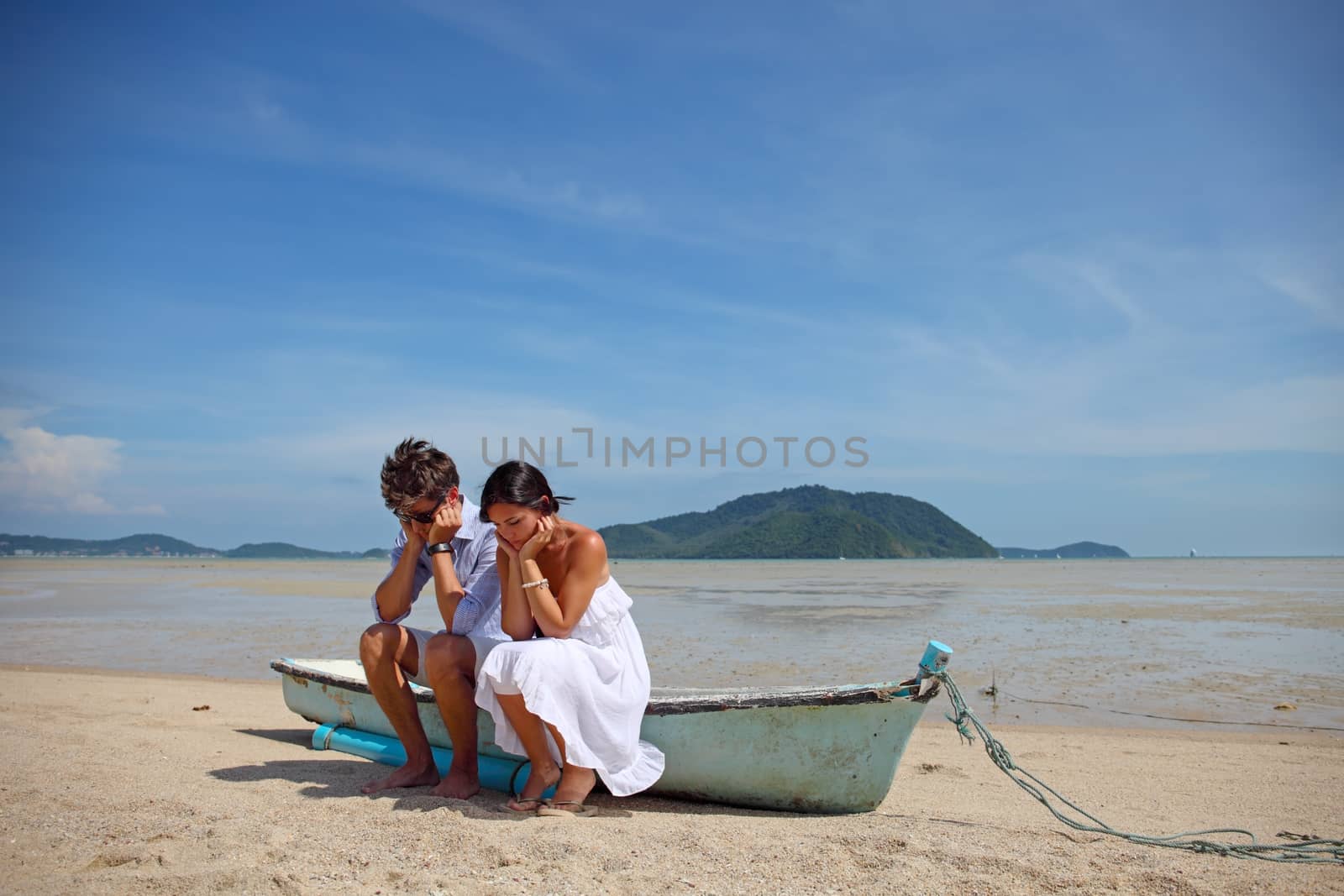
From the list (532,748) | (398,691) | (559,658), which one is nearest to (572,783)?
(532,748)

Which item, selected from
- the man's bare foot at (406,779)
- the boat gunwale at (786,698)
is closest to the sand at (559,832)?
the man's bare foot at (406,779)

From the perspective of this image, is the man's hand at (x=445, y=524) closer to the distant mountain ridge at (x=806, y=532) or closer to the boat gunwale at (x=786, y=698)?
the boat gunwale at (x=786, y=698)

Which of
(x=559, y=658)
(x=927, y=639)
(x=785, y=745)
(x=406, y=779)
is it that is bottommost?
(x=927, y=639)

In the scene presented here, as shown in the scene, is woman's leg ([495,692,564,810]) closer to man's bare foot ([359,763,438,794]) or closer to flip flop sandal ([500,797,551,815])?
flip flop sandal ([500,797,551,815])

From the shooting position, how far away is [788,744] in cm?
396

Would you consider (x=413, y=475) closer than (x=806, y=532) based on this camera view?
Yes

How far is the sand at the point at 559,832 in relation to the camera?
2951mm

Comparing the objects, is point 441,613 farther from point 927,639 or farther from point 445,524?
point 927,639

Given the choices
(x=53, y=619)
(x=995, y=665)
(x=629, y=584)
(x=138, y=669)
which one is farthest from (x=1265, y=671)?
(x=629, y=584)

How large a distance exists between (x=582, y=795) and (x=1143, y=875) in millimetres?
2173

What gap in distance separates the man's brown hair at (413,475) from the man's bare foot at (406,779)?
126 cm

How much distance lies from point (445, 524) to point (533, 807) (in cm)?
133

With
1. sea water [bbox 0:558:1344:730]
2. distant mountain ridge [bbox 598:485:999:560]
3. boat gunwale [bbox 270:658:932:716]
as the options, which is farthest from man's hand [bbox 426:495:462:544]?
distant mountain ridge [bbox 598:485:999:560]

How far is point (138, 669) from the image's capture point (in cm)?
1006
